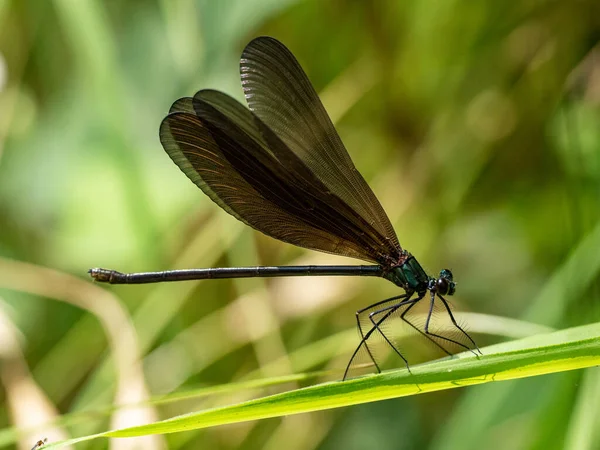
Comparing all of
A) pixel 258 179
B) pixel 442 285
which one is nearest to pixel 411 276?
pixel 442 285

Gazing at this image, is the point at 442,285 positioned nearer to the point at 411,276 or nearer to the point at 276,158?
the point at 411,276

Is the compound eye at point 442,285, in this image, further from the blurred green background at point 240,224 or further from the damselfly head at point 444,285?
the blurred green background at point 240,224

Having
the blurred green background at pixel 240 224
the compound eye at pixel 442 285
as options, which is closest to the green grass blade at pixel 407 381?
the compound eye at pixel 442 285

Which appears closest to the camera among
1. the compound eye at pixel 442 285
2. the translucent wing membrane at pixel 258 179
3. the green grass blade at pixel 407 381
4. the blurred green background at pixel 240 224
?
the green grass blade at pixel 407 381

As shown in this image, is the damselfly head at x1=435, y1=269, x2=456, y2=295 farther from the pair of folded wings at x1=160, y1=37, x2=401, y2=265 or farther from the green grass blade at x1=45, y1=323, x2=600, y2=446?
the green grass blade at x1=45, y1=323, x2=600, y2=446

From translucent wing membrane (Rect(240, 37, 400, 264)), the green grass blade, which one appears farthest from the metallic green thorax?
the green grass blade

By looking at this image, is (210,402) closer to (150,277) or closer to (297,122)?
(150,277)
